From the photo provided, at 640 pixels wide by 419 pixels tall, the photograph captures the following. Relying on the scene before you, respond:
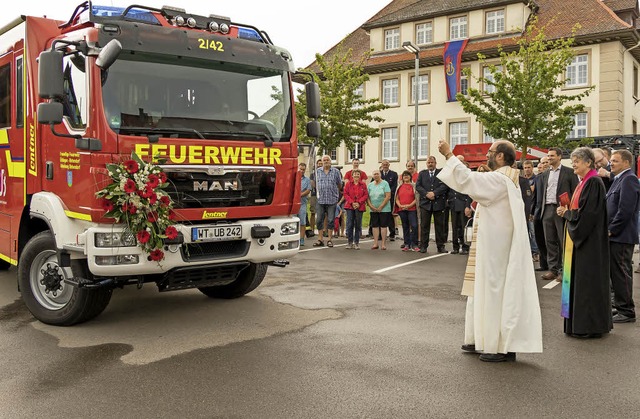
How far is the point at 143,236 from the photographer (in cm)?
577

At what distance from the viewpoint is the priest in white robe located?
→ 5.18 m

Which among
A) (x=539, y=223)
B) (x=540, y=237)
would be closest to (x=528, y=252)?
(x=539, y=223)

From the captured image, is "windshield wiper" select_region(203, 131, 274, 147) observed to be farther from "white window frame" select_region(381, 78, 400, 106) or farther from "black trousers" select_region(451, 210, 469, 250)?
"white window frame" select_region(381, 78, 400, 106)

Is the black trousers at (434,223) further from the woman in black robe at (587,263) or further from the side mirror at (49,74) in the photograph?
the side mirror at (49,74)

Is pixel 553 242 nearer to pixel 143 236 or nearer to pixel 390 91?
pixel 143 236

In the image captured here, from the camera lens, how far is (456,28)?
3838 centimetres

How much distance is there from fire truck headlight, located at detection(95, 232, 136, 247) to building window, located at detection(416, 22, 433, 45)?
118ft

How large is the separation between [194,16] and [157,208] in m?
2.19

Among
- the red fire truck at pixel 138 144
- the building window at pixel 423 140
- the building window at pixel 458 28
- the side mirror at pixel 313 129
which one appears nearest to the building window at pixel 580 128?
the building window at pixel 458 28

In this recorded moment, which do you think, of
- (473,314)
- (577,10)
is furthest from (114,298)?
(577,10)

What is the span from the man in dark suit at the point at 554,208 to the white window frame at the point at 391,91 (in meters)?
31.6

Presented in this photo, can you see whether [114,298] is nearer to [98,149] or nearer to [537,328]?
[98,149]

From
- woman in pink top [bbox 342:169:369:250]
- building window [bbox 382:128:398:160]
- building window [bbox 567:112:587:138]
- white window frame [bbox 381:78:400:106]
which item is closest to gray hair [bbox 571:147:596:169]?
woman in pink top [bbox 342:169:369:250]

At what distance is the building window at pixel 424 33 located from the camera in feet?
129
